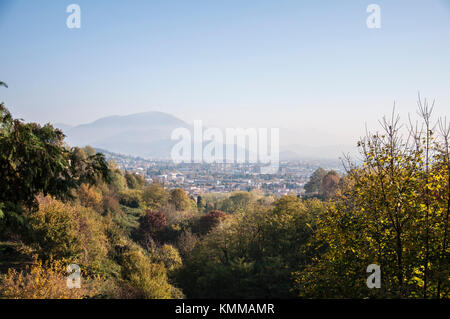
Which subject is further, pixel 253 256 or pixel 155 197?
pixel 155 197

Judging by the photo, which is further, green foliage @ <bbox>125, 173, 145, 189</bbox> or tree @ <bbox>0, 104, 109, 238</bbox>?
green foliage @ <bbox>125, 173, 145, 189</bbox>

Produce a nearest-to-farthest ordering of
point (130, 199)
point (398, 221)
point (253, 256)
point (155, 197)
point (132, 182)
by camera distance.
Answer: point (398, 221) < point (253, 256) < point (130, 199) < point (155, 197) < point (132, 182)

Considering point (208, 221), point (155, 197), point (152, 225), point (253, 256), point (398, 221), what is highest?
point (398, 221)

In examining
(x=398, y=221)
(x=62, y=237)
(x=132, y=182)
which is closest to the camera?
(x=398, y=221)

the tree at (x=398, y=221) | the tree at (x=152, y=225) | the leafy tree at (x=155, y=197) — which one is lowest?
the tree at (x=152, y=225)

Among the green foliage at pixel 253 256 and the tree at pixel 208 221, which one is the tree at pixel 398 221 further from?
the tree at pixel 208 221

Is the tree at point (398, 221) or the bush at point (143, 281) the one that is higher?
the tree at point (398, 221)

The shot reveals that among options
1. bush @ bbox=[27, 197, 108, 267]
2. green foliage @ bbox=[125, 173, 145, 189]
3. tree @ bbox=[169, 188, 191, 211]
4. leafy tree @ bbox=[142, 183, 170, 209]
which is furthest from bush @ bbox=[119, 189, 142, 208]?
bush @ bbox=[27, 197, 108, 267]

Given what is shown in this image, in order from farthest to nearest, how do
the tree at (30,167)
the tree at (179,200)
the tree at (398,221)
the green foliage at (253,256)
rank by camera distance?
the tree at (179,200)
the green foliage at (253,256)
the tree at (30,167)
the tree at (398,221)

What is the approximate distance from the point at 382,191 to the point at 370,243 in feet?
5.37

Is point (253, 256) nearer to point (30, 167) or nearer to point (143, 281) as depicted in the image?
point (143, 281)

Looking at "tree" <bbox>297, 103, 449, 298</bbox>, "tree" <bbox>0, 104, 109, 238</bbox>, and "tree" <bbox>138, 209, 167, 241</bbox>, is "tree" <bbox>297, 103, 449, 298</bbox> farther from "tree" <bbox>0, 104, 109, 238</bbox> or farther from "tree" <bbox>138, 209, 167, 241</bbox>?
"tree" <bbox>138, 209, 167, 241</bbox>

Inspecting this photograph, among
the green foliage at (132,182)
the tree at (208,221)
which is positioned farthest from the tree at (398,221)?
the green foliage at (132,182)

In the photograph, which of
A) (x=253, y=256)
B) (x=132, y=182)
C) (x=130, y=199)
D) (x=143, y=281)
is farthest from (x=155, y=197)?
(x=143, y=281)
